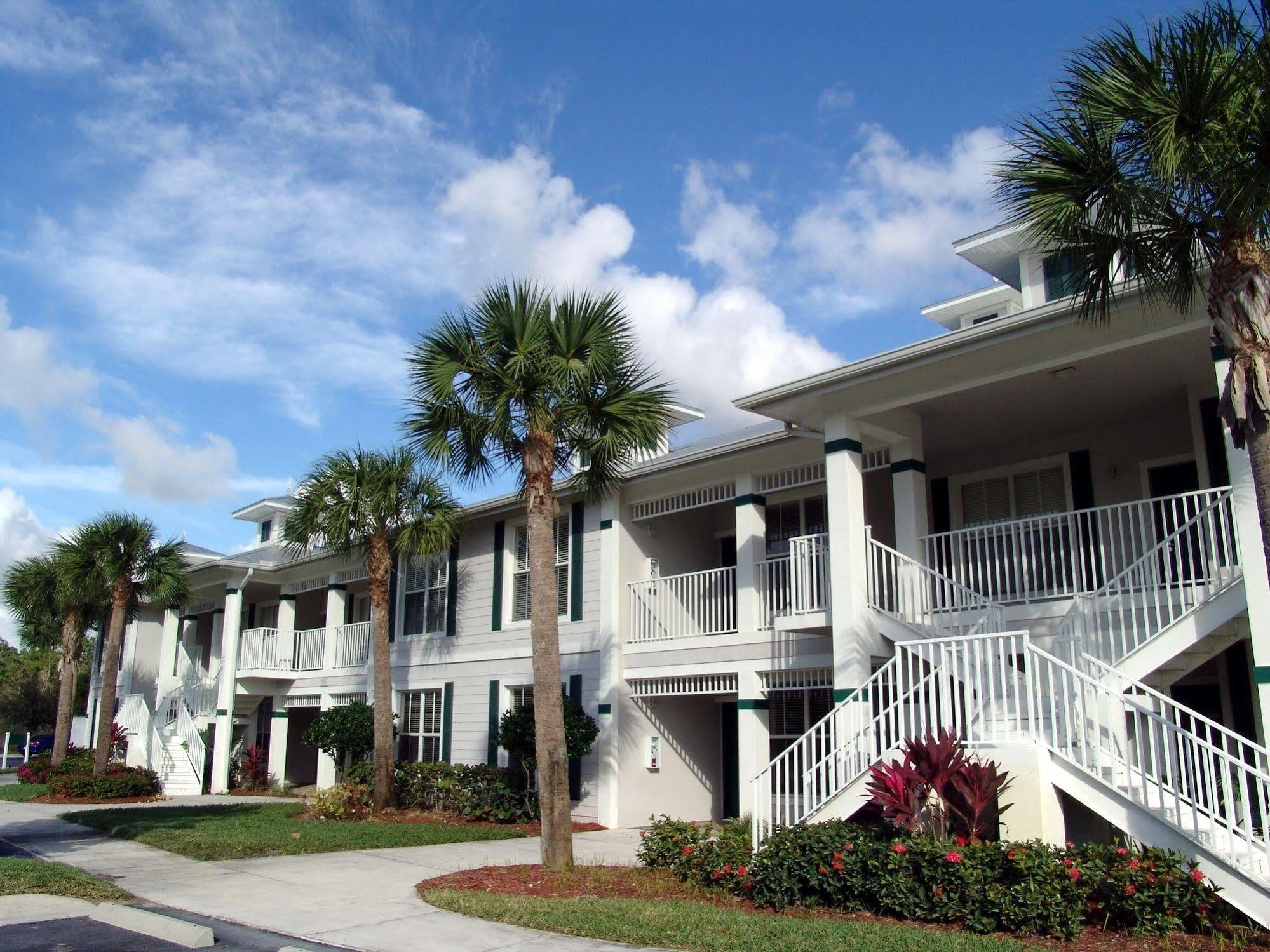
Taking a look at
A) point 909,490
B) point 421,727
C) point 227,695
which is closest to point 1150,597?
point 909,490

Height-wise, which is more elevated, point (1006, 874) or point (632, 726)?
point (632, 726)

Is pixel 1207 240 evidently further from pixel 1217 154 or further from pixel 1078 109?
pixel 1078 109

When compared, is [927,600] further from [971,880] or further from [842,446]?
[971,880]

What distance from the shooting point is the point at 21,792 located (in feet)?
83.6

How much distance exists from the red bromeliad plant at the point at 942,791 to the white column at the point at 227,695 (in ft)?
67.2

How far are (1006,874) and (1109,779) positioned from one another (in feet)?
4.23

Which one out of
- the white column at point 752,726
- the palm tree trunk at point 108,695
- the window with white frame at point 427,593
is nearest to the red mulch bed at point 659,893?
the white column at point 752,726

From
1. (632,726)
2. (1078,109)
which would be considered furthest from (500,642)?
(1078,109)

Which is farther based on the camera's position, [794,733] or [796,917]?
[794,733]

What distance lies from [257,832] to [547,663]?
21.9 ft

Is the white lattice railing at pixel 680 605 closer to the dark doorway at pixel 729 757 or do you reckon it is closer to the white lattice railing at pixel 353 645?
the dark doorway at pixel 729 757

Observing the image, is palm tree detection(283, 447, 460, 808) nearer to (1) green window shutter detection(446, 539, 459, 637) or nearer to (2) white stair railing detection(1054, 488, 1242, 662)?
(1) green window shutter detection(446, 539, 459, 637)

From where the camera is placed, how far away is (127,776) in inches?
931

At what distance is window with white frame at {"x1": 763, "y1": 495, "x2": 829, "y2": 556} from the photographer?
17781 millimetres
